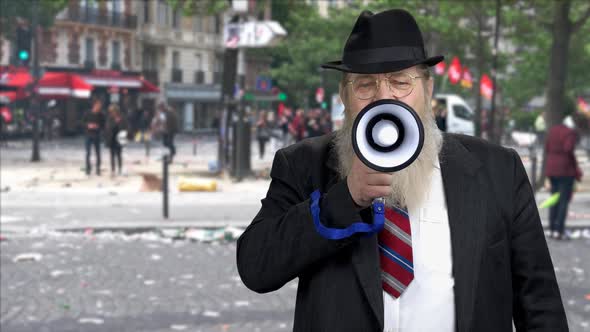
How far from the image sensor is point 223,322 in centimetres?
796

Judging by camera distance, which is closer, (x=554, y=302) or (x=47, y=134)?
(x=554, y=302)

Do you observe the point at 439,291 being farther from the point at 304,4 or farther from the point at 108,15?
the point at 304,4

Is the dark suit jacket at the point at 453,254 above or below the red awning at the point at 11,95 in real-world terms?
above

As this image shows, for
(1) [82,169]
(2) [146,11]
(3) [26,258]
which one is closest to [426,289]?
(3) [26,258]

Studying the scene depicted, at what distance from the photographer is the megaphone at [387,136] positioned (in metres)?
2.17

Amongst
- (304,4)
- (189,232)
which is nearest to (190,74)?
(304,4)

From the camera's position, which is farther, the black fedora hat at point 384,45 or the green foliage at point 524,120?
the green foliage at point 524,120

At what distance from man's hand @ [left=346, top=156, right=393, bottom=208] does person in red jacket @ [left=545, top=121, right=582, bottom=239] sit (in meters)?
10.5

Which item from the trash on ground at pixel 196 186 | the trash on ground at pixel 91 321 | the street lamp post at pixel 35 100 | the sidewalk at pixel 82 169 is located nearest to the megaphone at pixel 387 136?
the trash on ground at pixel 91 321

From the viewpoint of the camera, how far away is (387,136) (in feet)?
7.19

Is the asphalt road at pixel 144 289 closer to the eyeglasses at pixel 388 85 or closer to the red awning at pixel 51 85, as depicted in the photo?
the eyeglasses at pixel 388 85

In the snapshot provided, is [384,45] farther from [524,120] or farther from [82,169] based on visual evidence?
[524,120]

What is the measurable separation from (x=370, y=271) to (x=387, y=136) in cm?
44

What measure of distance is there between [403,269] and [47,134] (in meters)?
46.4
